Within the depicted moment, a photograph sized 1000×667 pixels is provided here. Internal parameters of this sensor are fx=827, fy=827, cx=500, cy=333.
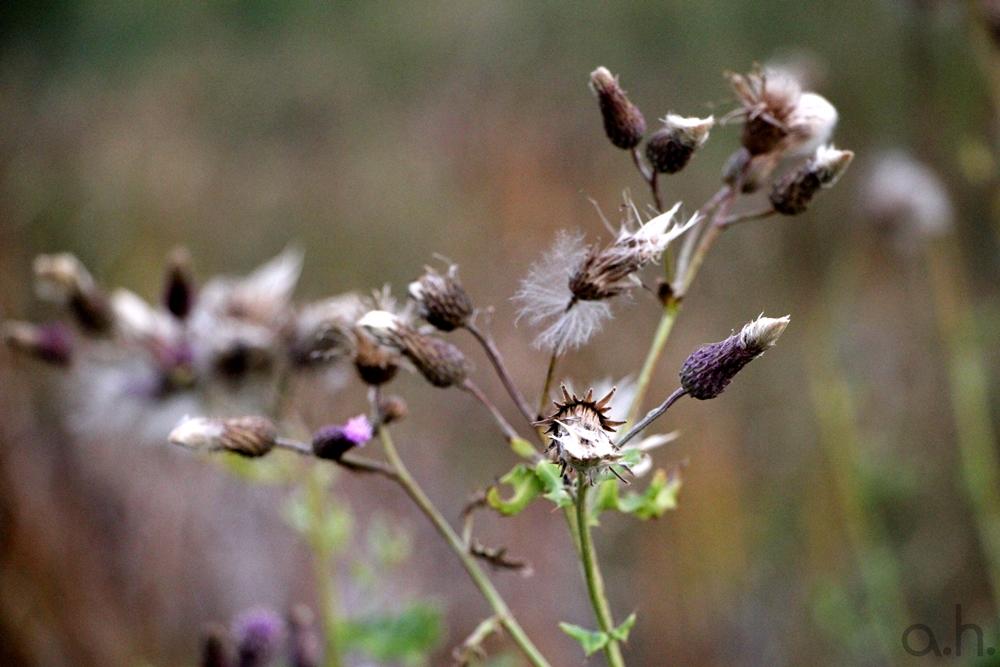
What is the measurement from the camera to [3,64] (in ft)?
13.8

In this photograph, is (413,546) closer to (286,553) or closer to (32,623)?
(286,553)

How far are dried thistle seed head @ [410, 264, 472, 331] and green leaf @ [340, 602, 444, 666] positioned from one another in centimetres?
65

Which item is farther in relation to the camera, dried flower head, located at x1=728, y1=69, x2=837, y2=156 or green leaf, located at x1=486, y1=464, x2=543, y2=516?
dried flower head, located at x1=728, y1=69, x2=837, y2=156

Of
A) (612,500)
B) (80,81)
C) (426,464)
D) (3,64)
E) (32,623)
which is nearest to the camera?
(612,500)

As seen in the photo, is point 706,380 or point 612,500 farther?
point 612,500

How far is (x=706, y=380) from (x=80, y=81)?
5.86 meters

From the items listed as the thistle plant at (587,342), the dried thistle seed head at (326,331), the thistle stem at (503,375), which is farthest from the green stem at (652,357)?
the dried thistle seed head at (326,331)

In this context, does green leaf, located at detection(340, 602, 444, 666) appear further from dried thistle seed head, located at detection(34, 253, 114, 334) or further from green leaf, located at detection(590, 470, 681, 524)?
dried thistle seed head, located at detection(34, 253, 114, 334)

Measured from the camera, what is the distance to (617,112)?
95cm

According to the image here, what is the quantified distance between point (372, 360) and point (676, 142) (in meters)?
0.44

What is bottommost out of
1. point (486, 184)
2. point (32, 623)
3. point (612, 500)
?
point (612, 500)

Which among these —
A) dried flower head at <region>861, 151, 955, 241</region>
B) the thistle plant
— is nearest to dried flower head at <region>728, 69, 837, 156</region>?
the thistle plant

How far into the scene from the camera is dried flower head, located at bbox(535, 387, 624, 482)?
702 mm

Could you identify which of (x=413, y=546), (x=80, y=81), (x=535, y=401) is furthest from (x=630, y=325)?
(x=80, y=81)
